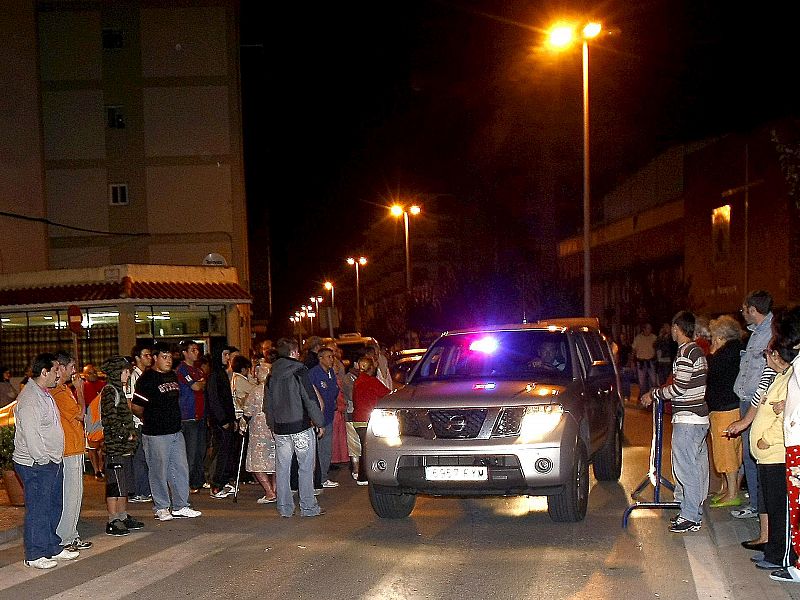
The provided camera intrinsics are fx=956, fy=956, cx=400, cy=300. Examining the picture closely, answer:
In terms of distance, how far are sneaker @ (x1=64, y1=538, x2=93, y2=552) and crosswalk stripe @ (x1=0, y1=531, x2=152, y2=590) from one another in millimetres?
57

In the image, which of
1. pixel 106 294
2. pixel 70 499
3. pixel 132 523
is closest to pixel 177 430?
pixel 132 523

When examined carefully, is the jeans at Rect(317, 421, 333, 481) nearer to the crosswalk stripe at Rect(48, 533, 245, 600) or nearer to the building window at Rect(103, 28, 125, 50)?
the crosswalk stripe at Rect(48, 533, 245, 600)

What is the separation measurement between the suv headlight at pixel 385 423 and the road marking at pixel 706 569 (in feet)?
9.46

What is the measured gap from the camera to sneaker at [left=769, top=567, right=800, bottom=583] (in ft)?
22.2

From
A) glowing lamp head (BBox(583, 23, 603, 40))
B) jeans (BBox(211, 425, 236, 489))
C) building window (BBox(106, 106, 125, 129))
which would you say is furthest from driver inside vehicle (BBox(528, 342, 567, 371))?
building window (BBox(106, 106, 125, 129))

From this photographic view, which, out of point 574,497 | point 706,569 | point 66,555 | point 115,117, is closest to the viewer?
point 706,569

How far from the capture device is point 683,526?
8.71 m

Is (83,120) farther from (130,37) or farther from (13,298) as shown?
(13,298)

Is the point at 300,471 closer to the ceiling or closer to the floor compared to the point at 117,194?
closer to the floor

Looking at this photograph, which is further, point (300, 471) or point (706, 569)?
point (300, 471)

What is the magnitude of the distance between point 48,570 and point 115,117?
32129 mm

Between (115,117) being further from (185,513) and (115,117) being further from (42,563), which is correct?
(42,563)

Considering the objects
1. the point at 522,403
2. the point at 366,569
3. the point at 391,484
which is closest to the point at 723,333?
the point at 522,403

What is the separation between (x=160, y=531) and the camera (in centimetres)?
972
